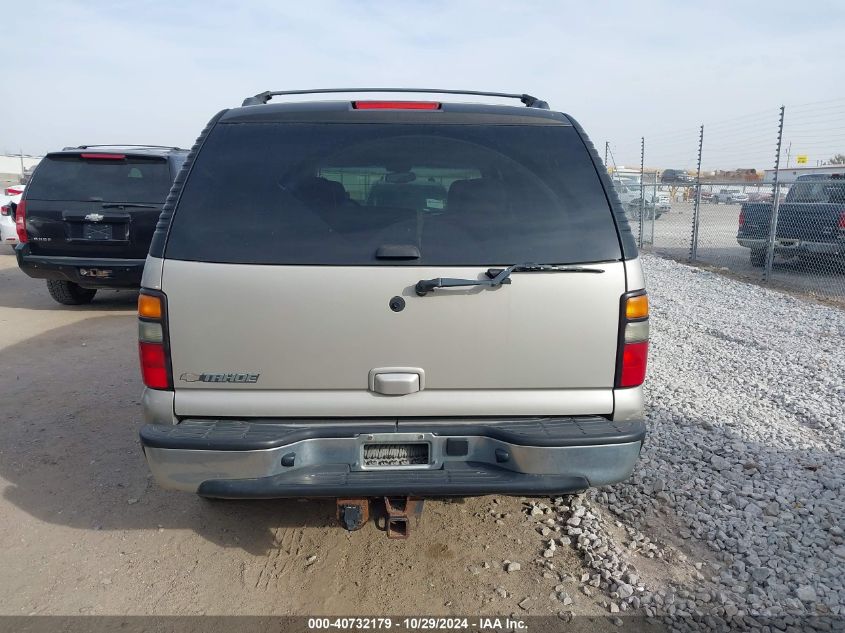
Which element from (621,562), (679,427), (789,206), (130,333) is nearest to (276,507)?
(621,562)

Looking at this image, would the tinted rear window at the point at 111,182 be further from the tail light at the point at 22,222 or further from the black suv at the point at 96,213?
the tail light at the point at 22,222

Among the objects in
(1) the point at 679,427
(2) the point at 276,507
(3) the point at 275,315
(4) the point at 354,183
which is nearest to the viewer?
(3) the point at 275,315

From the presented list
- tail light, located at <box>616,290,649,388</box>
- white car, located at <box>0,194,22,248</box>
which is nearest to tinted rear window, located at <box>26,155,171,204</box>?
tail light, located at <box>616,290,649,388</box>

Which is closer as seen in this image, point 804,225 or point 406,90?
point 406,90

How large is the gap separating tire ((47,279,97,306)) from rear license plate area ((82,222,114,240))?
143cm

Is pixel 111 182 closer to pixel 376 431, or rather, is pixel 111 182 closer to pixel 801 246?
pixel 376 431

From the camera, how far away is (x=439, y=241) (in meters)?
2.60

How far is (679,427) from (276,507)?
113 inches

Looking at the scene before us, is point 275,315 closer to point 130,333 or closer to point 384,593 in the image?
point 384,593

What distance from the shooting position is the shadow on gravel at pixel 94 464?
3.44 metres

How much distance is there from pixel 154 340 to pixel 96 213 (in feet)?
18.9

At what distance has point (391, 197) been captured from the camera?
273 cm

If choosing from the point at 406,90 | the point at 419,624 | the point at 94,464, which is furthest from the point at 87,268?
the point at 419,624

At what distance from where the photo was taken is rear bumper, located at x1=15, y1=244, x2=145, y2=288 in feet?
24.6
